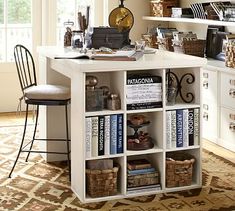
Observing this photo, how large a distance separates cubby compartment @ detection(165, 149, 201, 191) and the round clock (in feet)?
4.06

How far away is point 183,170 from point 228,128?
45.1 inches

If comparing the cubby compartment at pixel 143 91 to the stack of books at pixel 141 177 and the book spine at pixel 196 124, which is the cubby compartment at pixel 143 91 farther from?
the stack of books at pixel 141 177

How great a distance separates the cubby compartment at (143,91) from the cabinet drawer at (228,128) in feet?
4.13

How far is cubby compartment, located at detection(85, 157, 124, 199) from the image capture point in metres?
3.31

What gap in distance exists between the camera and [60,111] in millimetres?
4141

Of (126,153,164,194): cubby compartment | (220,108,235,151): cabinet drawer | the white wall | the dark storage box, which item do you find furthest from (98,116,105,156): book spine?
the white wall

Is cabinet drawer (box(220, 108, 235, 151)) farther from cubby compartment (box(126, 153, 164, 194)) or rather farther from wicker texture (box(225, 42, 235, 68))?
cubby compartment (box(126, 153, 164, 194))

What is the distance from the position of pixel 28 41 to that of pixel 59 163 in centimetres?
234

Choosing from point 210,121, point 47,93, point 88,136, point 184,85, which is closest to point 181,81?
point 184,85

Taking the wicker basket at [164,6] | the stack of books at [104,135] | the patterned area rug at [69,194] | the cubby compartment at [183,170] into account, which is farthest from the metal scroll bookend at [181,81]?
the wicker basket at [164,6]

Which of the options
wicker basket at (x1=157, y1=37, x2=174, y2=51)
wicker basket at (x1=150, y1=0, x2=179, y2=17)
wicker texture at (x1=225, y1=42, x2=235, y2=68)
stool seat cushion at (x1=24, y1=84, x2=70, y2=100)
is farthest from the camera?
wicker basket at (x1=150, y1=0, x2=179, y2=17)

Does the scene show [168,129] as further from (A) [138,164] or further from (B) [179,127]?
(A) [138,164]

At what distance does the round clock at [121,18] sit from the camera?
433 cm

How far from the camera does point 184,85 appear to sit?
365 centimetres
